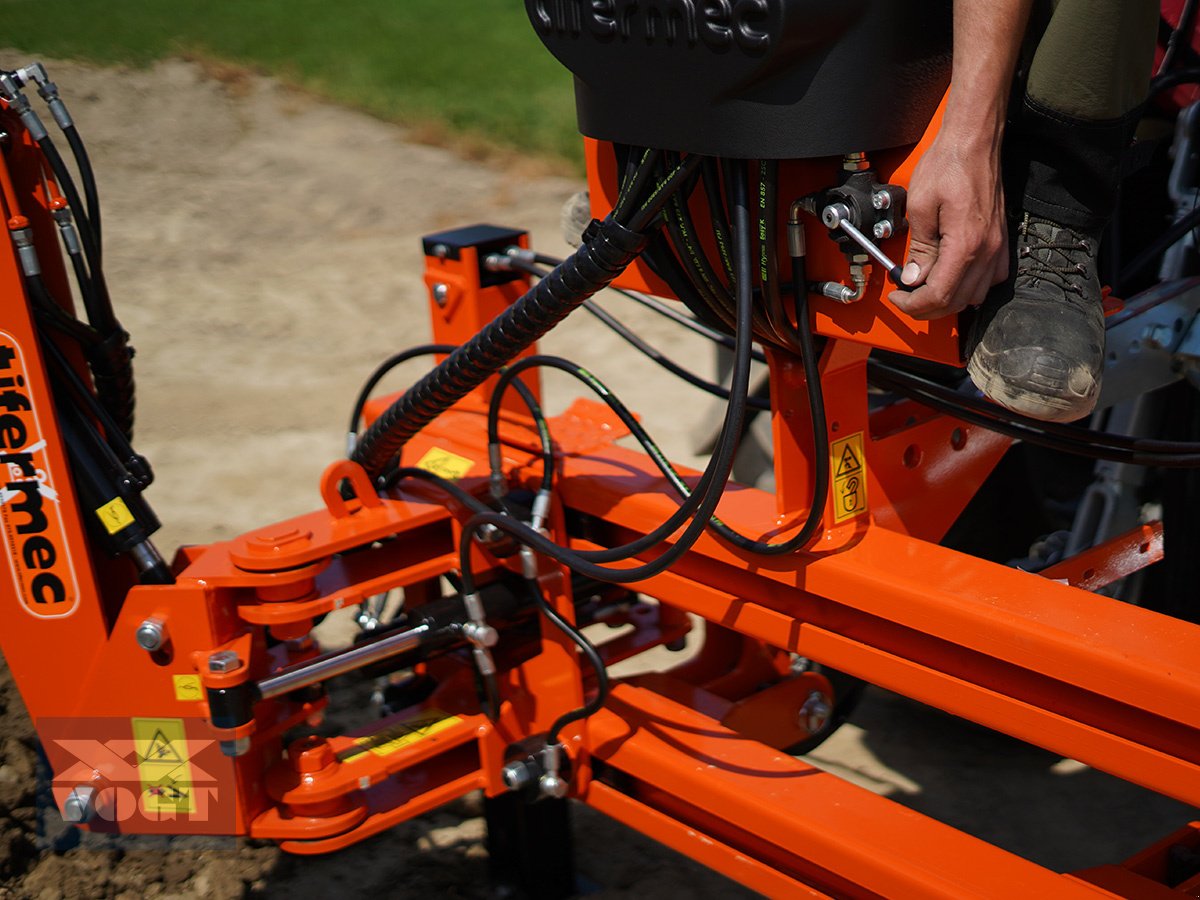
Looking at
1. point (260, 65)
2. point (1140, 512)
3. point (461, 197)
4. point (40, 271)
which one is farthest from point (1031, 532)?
point (260, 65)

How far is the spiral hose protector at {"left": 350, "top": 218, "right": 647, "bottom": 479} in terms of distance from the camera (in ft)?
6.15

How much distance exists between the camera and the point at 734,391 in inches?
67.4

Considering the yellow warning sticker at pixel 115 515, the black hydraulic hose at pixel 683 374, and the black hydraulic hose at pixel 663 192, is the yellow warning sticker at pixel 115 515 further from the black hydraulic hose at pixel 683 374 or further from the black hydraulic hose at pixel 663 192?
the black hydraulic hose at pixel 663 192

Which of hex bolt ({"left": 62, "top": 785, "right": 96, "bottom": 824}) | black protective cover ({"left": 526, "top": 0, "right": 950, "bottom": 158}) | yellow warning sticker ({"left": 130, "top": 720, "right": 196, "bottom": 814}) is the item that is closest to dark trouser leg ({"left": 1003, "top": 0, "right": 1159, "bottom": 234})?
black protective cover ({"left": 526, "top": 0, "right": 950, "bottom": 158})

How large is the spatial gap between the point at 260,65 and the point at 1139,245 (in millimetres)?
8255

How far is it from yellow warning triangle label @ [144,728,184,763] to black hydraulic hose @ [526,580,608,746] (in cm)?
67

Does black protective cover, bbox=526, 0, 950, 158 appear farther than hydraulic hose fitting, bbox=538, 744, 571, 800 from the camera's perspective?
No

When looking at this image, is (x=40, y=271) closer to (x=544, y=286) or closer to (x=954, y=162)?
(x=544, y=286)

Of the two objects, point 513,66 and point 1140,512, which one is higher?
point 513,66

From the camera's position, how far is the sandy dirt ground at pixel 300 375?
2.79 meters

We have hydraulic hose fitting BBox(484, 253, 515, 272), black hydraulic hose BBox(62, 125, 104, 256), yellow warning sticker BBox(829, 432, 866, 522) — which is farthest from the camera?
hydraulic hose fitting BBox(484, 253, 515, 272)

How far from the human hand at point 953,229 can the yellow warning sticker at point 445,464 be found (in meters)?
1.12

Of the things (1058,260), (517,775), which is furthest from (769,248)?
(517,775)

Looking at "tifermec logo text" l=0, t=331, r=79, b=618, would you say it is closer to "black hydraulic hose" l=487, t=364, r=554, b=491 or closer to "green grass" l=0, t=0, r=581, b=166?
"black hydraulic hose" l=487, t=364, r=554, b=491
